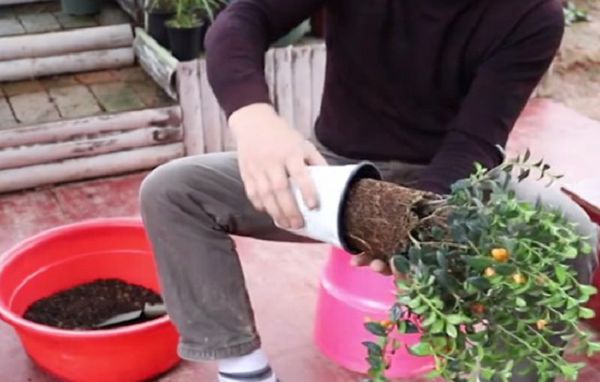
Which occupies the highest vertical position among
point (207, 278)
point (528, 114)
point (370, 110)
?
point (370, 110)

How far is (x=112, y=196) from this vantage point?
2.64 m

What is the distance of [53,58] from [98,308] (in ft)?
4.42

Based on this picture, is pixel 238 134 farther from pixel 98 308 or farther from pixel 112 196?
pixel 112 196

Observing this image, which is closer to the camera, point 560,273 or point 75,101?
point 560,273

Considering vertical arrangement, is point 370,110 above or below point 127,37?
above

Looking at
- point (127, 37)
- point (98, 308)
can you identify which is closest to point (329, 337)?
point (98, 308)

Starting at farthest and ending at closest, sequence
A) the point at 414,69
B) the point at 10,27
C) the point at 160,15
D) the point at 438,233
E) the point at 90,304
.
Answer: the point at 10,27
the point at 160,15
the point at 90,304
the point at 414,69
the point at 438,233

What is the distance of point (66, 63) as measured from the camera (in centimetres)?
298

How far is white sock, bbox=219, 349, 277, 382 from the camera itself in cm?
142

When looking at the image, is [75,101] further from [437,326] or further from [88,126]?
[437,326]

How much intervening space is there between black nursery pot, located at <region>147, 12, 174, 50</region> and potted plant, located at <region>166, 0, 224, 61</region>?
0.14ft

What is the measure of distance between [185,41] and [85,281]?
1.02 m

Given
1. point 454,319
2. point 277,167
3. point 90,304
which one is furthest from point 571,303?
point 90,304

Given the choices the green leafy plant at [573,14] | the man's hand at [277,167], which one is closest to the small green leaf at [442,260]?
the man's hand at [277,167]
